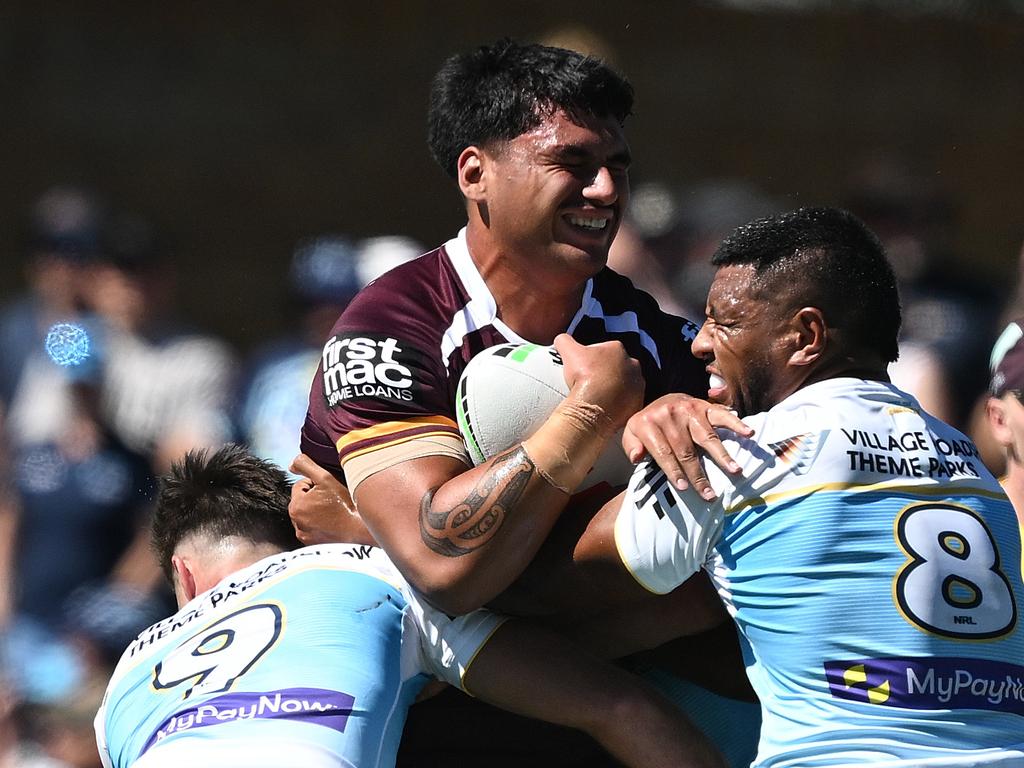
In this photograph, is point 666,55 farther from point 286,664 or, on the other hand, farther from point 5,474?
point 286,664

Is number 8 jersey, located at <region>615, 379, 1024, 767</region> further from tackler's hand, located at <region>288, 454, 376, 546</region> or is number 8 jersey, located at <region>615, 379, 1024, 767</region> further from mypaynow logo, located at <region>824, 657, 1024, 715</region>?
tackler's hand, located at <region>288, 454, 376, 546</region>

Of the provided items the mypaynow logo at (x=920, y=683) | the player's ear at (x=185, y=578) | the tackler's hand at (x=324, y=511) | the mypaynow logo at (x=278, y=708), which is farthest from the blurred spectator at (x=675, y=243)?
the mypaynow logo at (x=920, y=683)

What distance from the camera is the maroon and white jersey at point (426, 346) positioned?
352 centimetres

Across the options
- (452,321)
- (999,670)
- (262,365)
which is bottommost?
(262,365)

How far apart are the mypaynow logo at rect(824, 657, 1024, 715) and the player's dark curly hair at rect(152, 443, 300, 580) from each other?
1.79 m

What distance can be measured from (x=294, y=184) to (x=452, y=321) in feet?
21.2

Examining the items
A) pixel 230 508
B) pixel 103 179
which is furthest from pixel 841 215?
pixel 103 179

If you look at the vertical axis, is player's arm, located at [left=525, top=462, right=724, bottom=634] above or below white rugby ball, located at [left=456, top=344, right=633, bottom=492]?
below

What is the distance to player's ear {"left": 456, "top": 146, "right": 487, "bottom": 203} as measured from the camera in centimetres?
386

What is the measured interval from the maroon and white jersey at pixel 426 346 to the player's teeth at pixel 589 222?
0.23 m

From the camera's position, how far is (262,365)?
6.54 m

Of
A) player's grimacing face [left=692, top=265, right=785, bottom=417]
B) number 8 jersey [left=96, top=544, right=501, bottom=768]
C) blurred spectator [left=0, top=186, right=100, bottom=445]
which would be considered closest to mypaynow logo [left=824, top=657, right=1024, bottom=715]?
player's grimacing face [left=692, top=265, right=785, bottom=417]

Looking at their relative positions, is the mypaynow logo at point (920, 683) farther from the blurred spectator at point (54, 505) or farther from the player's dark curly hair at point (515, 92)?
the blurred spectator at point (54, 505)

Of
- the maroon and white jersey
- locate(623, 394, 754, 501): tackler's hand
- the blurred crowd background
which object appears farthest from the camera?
the blurred crowd background
